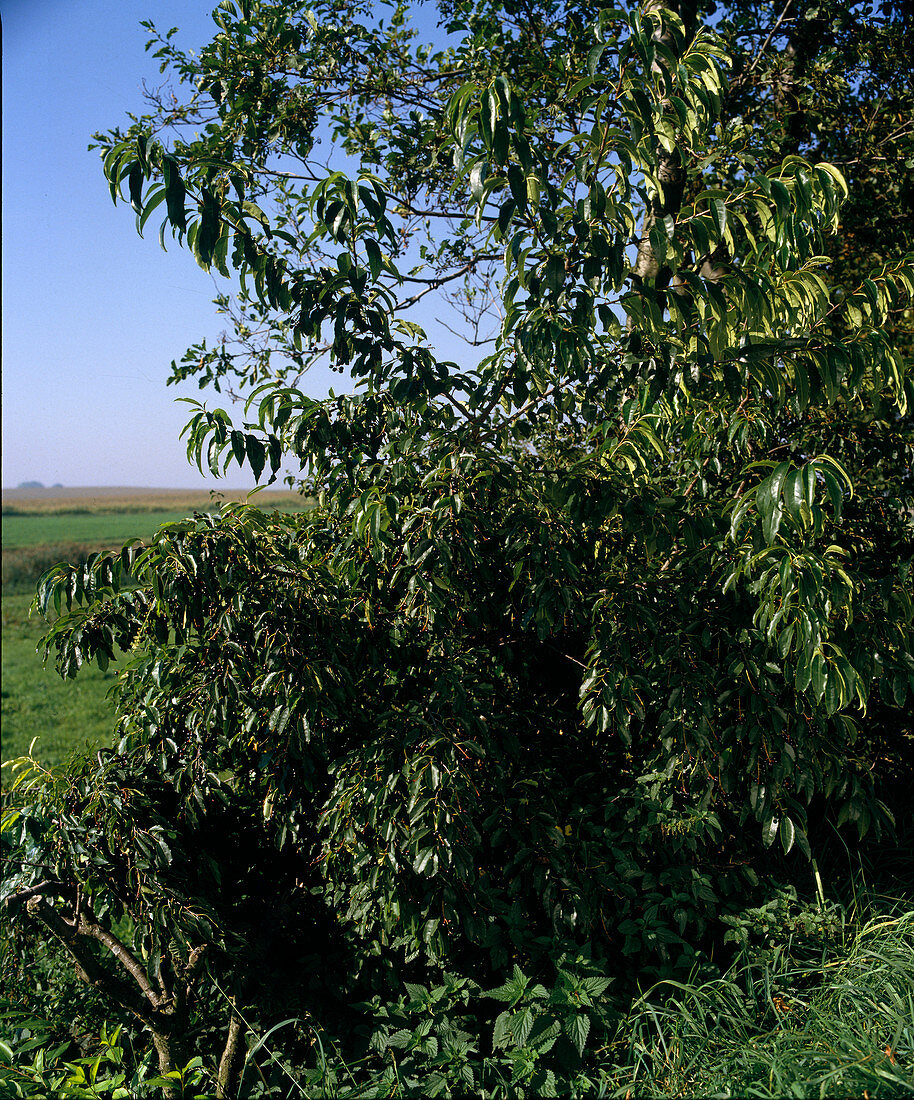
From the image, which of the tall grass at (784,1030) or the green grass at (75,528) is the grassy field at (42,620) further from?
the tall grass at (784,1030)

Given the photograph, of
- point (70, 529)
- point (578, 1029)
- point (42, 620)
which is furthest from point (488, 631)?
point (70, 529)

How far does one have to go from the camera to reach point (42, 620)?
22.5 ft

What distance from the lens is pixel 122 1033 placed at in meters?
2.38

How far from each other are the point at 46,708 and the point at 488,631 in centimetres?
741

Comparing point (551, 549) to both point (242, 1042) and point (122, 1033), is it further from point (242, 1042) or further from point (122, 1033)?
point (122, 1033)

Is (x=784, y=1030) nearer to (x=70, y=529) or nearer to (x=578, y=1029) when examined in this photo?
(x=578, y=1029)

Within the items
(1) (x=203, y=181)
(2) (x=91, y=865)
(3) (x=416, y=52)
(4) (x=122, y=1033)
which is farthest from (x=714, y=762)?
(3) (x=416, y=52)

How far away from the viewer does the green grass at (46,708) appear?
728cm

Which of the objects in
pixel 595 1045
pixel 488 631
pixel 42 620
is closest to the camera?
pixel 595 1045

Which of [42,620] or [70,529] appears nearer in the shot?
[42,620]

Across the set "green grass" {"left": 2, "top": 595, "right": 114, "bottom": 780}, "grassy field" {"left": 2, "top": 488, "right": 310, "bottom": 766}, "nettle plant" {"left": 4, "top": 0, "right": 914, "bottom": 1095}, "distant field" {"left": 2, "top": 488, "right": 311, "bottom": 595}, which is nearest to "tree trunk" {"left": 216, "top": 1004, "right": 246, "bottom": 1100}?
"nettle plant" {"left": 4, "top": 0, "right": 914, "bottom": 1095}

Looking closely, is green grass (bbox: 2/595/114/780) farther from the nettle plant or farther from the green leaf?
the green leaf

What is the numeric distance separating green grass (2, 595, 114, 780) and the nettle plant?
4.09 m

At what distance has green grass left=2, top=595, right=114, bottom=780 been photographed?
728cm
